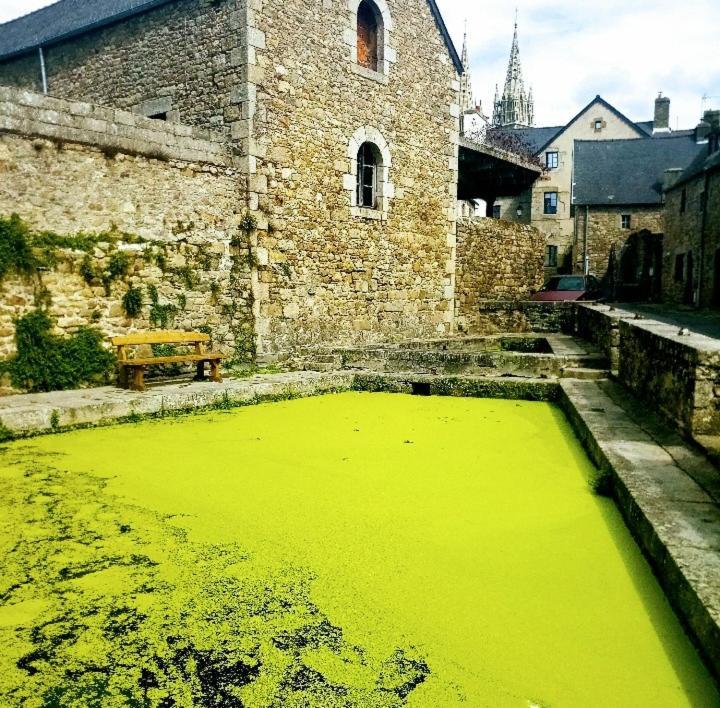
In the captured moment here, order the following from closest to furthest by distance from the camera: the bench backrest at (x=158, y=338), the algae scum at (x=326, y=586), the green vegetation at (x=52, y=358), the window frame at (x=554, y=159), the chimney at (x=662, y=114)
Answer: the algae scum at (x=326, y=586)
the green vegetation at (x=52, y=358)
the bench backrest at (x=158, y=338)
the window frame at (x=554, y=159)
the chimney at (x=662, y=114)

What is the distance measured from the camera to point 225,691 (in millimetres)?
1491

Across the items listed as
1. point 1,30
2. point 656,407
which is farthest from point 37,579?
point 1,30

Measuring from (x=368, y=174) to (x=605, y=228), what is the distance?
2150 centimetres

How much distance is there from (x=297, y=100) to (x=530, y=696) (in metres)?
7.87

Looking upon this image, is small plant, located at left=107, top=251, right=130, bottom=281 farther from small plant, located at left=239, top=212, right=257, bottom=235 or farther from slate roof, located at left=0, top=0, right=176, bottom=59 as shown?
slate roof, located at left=0, top=0, right=176, bottom=59

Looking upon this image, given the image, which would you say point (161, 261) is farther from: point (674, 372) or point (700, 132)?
point (700, 132)

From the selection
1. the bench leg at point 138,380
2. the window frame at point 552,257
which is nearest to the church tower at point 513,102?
the window frame at point 552,257

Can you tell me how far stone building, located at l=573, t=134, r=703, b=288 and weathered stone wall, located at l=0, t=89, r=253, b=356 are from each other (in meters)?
23.5

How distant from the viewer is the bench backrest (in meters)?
5.82

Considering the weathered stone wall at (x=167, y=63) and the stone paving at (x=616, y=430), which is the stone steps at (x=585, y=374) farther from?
the weathered stone wall at (x=167, y=63)

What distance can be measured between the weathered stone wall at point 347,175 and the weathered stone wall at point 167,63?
41cm

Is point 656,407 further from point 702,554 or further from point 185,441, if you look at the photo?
point 185,441

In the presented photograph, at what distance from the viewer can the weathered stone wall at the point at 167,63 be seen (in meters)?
7.44

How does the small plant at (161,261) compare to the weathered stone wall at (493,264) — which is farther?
the weathered stone wall at (493,264)
